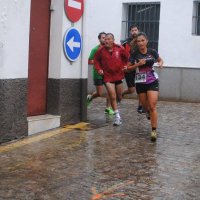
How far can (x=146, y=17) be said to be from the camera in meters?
13.9

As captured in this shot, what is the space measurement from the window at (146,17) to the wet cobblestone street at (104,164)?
202 inches

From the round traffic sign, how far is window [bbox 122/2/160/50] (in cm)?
525

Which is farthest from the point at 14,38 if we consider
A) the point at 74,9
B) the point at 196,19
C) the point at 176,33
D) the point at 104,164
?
the point at 196,19

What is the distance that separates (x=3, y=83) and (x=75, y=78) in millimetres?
2068

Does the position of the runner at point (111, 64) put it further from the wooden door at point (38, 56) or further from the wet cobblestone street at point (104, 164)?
the wooden door at point (38, 56)

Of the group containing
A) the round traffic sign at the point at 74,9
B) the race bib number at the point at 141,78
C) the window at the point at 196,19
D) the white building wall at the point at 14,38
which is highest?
the window at the point at 196,19

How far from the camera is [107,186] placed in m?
5.30

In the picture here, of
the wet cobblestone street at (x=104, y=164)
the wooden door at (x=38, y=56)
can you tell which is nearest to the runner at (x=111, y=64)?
the wet cobblestone street at (x=104, y=164)

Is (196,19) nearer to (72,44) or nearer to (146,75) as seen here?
(72,44)

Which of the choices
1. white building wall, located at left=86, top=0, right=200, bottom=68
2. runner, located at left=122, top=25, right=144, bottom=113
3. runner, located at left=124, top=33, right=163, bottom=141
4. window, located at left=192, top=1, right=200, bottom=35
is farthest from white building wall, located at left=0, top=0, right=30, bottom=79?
window, located at left=192, top=1, right=200, bottom=35

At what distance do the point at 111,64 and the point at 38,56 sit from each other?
5.14ft

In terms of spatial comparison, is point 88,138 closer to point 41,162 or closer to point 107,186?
point 41,162

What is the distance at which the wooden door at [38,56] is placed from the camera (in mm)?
8008

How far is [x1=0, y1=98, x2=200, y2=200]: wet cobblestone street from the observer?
5109 millimetres
